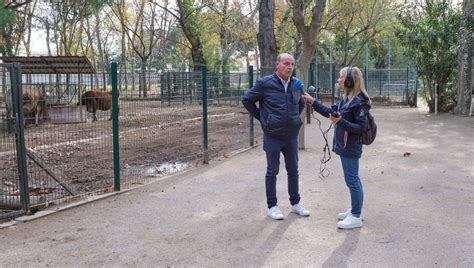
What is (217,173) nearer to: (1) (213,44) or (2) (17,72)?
(2) (17,72)

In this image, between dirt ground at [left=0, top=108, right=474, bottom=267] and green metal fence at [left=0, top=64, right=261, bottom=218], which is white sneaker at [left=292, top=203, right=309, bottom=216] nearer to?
dirt ground at [left=0, top=108, right=474, bottom=267]

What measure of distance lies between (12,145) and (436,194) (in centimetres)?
524

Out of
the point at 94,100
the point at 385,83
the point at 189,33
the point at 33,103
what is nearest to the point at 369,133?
the point at 94,100

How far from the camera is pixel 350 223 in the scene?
5.27 metres

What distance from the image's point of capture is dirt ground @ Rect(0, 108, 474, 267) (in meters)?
4.50

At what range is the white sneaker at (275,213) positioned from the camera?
559 cm

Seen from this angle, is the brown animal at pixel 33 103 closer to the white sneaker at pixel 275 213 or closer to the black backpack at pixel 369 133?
the white sneaker at pixel 275 213

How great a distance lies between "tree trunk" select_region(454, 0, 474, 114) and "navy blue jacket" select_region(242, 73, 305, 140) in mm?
14447

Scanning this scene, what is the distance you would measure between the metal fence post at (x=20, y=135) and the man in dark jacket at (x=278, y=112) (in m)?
2.40

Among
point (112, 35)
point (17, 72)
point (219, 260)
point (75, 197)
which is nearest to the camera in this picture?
point (219, 260)

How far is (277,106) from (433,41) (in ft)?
51.3

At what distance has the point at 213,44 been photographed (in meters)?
46.5

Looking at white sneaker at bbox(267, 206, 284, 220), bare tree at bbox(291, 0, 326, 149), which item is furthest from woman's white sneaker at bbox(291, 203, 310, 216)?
bare tree at bbox(291, 0, 326, 149)

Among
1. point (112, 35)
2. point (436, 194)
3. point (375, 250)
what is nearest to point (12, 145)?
point (375, 250)
